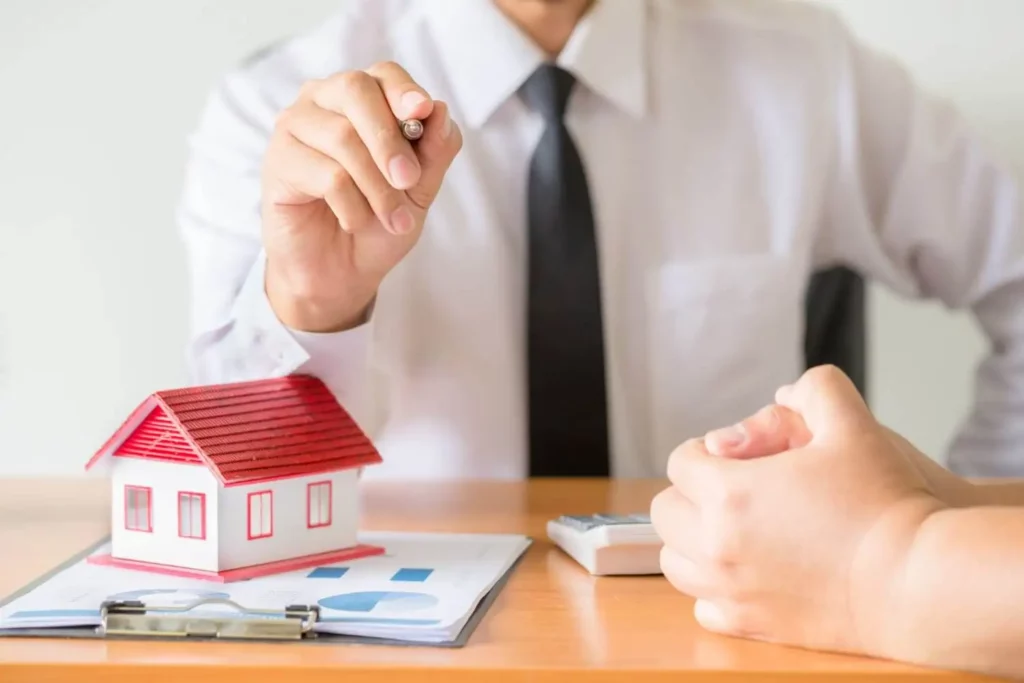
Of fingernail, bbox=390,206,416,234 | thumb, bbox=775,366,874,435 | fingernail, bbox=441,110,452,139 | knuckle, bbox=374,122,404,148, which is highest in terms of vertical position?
fingernail, bbox=441,110,452,139

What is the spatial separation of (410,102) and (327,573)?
0.93 ft

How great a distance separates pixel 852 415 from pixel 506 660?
0.68 feet

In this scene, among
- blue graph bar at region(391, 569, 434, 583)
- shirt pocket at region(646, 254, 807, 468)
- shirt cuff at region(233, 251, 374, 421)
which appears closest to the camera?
blue graph bar at region(391, 569, 434, 583)

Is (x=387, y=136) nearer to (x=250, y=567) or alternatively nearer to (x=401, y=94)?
(x=401, y=94)

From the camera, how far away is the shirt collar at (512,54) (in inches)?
46.7

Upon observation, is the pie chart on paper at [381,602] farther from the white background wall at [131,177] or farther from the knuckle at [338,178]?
the white background wall at [131,177]

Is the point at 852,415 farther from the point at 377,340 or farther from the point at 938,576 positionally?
the point at 377,340

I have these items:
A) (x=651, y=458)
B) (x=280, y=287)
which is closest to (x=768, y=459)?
(x=280, y=287)

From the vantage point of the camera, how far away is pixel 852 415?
56cm

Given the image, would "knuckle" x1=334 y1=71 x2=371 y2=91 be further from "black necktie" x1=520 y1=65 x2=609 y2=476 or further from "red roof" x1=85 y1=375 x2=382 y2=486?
"black necktie" x1=520 y1=65 x2=609 y2=476

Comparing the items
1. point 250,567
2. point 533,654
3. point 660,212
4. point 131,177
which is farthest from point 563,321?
point 131,177

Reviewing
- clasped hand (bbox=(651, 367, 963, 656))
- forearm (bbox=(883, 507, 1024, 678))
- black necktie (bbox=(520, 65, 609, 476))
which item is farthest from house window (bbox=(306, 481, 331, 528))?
black necktie (bbox=(520, 65, 609, 476))

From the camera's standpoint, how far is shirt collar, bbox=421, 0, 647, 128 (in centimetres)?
119

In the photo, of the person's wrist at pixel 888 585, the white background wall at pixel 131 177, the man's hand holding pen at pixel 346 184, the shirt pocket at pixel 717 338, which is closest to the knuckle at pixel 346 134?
the man's hand holding pen at pixel 346 184
